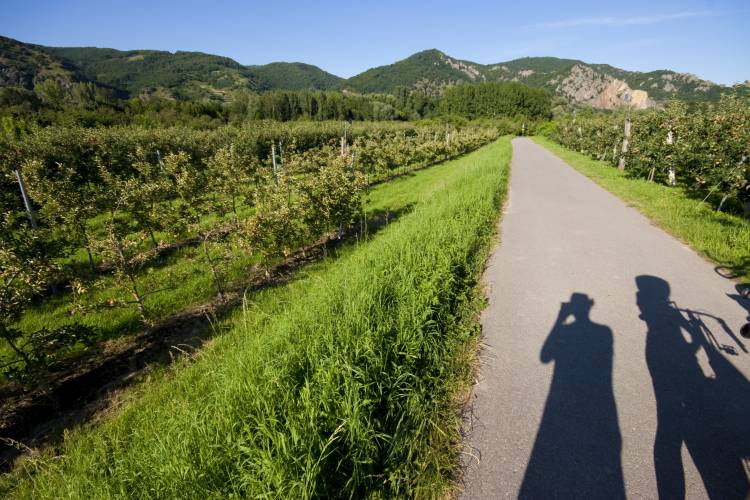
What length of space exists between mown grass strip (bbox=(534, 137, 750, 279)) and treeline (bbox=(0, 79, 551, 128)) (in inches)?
1369

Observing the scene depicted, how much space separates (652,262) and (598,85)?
23581 cm

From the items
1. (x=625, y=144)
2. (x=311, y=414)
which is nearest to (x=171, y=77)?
(x=625, y=144)

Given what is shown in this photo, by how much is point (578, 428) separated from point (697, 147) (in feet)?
43.7

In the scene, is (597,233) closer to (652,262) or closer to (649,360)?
(652,262)

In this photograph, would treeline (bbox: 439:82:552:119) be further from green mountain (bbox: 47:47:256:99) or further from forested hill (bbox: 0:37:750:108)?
green mountain (bbox: 47:47:256:99)

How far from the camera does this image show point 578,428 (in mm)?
2666

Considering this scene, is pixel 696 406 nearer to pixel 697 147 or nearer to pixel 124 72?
→ pixel 697 147

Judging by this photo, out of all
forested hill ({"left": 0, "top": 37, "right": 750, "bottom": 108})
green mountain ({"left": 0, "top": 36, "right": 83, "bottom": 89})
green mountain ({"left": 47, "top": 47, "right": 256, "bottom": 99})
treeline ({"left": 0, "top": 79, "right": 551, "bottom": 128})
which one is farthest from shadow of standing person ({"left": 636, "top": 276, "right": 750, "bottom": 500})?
green mountain ({"left": 47, "top": 47, "right": 256, "bottom": 99})

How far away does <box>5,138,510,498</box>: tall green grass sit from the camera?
187 centimetres

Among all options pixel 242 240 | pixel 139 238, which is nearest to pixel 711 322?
pixel 242 240

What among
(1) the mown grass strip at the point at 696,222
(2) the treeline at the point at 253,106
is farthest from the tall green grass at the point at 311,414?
(2) the treeline at the point at 253,106

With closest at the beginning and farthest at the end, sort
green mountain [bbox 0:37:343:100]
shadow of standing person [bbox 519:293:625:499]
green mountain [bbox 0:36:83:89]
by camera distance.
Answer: shadow of standing person [bbox 519:293:625:499] → green mountain [bbox 0:36:83:89] → green mountain [bbox 0:37:343:100]

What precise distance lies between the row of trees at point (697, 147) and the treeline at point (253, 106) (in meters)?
35.6

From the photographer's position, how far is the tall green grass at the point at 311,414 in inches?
73.7
